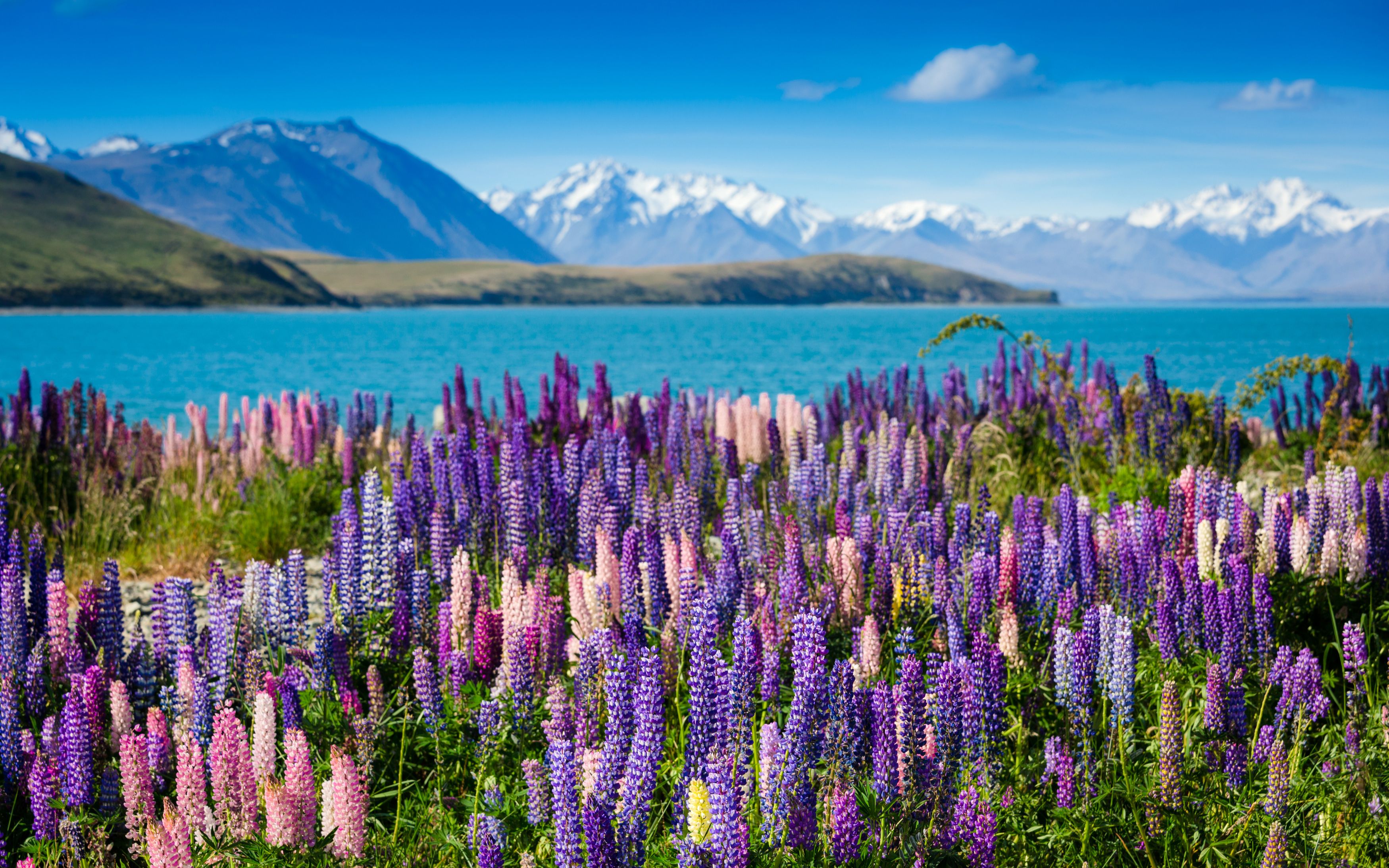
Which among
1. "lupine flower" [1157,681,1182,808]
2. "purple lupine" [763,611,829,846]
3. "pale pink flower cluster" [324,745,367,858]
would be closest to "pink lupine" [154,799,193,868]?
"pale pink flower cluster" [324,745,367,858]

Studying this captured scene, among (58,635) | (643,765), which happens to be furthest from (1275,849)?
(58,635)

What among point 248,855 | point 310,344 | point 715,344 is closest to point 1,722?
point 248,855

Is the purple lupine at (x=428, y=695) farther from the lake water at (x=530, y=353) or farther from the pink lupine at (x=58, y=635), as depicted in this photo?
the lake water at (x=530, y=353)

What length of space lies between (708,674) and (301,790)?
123cm

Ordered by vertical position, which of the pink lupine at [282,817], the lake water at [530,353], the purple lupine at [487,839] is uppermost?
the pink lupine at [282,817]

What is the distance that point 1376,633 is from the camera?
17.4 feet

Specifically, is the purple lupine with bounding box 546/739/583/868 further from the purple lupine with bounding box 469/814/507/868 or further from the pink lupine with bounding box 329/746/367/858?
the pink lupine with bounding box 329/746/367/858

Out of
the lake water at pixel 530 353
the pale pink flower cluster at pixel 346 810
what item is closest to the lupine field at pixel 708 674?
the pale pink flower cluster at pixel 346 810

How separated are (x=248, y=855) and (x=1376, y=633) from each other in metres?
5.37

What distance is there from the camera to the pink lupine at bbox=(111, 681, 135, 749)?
399cm

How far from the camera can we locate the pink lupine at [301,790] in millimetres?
2945

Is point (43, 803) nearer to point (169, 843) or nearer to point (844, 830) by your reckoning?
point (169, 843)

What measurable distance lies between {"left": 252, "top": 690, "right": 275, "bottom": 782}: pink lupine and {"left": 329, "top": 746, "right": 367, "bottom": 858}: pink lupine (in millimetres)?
476

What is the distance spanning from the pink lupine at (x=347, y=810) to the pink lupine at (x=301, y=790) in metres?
0.08
